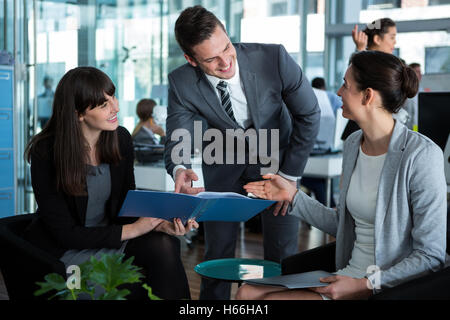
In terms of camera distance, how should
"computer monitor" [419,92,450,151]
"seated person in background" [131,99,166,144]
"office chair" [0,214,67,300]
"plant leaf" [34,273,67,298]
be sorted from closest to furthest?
1. "plant leaf" [34,273,67,298]
2. "office chair" [0,214,67,300]
3. "computer monitor" [419,92,450,151]
4. "seated person in background" [131,99,166,144]

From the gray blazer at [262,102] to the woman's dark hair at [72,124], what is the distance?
36 cm

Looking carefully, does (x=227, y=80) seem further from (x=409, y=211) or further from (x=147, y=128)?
(x=147, y=128)

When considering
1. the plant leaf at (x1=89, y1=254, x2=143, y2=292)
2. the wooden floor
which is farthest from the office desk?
the plant leaf at (x1=89, y1=254, x2=143, y2=292)

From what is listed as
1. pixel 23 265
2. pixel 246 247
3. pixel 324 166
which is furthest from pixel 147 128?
pixel 23 265

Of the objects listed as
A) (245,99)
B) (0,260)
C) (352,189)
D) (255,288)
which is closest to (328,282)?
(255,288)

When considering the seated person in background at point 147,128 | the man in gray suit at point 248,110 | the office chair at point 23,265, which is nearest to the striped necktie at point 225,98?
the man in gray suit at point 248,110

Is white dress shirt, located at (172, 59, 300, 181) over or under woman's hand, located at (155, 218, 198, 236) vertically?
over

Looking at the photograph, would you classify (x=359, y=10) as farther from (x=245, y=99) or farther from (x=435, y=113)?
(x=245, y=99)

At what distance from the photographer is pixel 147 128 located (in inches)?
220

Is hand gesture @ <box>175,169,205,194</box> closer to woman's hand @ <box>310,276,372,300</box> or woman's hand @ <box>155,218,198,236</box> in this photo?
woman's hand @ <box>155,218,198,236</box>

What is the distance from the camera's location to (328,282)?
1669 millimetres

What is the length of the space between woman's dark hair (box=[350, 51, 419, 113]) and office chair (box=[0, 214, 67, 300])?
1108mm

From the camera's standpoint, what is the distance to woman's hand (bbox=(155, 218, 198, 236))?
1.99 meters
